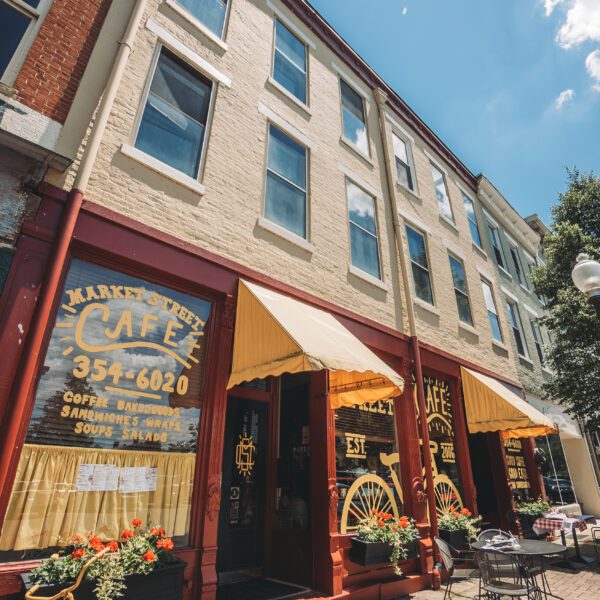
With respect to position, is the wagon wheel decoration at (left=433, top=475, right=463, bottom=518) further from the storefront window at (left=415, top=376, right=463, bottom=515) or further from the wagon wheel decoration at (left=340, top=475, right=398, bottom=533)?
the wagon wheel decoration at (left=340, top=475, right=398, bottom=533)

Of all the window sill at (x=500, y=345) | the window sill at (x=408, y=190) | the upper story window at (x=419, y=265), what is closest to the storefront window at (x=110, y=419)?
the upper story window at (x=419, y=265)

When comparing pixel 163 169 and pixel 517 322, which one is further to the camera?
pixel 517 322

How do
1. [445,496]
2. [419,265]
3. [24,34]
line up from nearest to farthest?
[24,34], [445,496], [419,265]

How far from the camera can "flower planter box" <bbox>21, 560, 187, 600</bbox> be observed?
315 centimetres

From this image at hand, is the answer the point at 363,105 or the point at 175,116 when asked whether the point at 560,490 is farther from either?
the point at 175,116

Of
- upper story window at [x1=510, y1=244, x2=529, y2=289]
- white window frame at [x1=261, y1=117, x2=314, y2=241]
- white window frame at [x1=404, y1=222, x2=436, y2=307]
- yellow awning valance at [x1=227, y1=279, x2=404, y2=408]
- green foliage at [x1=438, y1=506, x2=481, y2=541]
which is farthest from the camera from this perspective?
upper story window at [x1=510, y1=244, x2=529, y2=289]

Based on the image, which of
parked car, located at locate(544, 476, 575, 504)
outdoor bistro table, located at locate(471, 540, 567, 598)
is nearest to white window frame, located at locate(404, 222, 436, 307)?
outdoor bistro table, located at locate(471, 540, 567, 598)

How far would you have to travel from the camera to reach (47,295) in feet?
13.0

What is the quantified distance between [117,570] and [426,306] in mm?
7984

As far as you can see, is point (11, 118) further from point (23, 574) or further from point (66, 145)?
point (23, 574)

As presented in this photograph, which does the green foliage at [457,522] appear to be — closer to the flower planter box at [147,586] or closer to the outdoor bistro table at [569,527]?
the outdoor bistro table at [569,527]

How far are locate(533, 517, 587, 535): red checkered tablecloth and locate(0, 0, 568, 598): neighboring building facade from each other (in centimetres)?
71

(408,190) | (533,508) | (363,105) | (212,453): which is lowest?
(533,508)

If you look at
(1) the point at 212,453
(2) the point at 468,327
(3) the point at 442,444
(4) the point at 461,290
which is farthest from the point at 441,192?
(1) the point at 212,453
